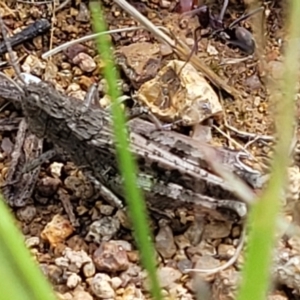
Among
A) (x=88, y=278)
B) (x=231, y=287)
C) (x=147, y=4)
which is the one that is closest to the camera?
(x=231, y=287)

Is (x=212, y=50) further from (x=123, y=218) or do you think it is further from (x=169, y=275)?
(x=169, y=275)

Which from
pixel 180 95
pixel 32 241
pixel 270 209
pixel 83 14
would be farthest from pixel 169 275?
pixel 270 209

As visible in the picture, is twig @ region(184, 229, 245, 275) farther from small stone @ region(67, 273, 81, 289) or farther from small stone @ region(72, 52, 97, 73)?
small stone @ region(72, 52, 97, 73)

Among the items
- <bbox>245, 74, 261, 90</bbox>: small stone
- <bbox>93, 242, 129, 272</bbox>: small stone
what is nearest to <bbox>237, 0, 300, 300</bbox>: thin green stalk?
<bbox>93, 242, 129, 272</bbox>: small stone

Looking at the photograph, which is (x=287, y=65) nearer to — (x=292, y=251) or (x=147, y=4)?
(x=292, y=251)

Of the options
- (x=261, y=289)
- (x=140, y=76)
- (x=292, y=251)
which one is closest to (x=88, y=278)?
(x=292, y=251)

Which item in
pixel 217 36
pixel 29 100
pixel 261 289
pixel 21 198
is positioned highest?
pixel 217 36
